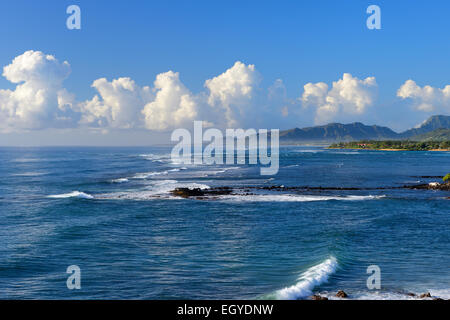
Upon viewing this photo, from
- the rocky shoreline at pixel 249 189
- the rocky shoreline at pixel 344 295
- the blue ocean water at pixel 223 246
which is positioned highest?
the rocky shoreline at pixel 249 189

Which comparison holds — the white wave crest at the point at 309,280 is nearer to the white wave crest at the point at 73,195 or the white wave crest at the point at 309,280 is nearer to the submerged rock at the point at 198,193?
the submerged rock at the point at 198,193

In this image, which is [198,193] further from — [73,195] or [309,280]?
[309,280]

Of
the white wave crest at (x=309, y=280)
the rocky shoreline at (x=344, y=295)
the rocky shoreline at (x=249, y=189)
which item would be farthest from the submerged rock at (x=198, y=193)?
the rocky shoreline at (x=344, y=295)

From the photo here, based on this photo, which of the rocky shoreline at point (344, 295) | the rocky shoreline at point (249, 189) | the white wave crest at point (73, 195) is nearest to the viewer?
the rocky shoreline at point (344, 295)

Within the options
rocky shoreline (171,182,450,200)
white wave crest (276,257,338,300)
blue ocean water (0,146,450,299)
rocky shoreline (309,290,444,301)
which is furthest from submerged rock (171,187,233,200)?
rocky shoreline (309,290,444,301)
